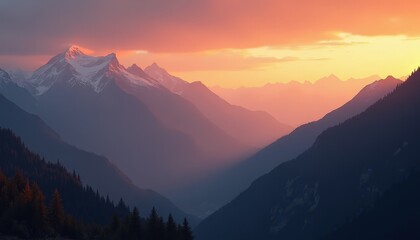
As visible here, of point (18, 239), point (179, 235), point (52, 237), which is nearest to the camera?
point (18, 239)

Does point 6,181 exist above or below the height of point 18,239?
above

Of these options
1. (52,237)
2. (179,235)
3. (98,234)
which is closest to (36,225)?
(52,237)

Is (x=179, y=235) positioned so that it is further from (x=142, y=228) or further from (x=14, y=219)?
(x=14, y=219)

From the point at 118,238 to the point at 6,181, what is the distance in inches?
886

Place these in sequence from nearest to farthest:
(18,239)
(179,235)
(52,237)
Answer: (18,239) → (52,237) → (179,235)

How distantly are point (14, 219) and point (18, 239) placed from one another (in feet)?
17.6

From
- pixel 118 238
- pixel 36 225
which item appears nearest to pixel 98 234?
pixel 118 238

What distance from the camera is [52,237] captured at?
314 ft

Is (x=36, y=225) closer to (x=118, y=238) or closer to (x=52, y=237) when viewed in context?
(x=52, y=237)

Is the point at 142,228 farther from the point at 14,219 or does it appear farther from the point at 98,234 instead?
the point at 14,219

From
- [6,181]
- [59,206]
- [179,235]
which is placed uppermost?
[6,181]

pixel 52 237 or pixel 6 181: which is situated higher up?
pixel 6 181

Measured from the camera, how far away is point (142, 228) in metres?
104

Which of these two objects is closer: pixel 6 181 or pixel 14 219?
pixel 14 219
